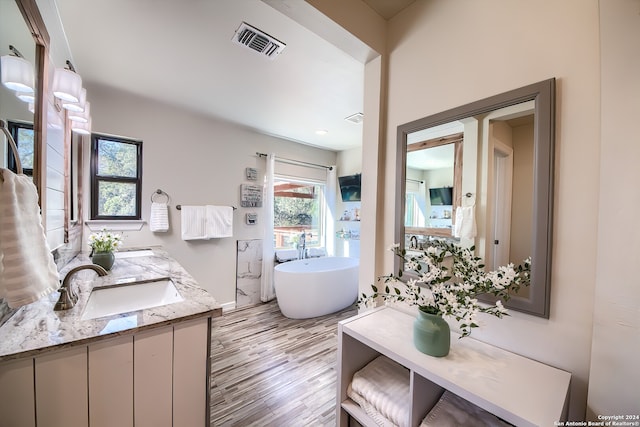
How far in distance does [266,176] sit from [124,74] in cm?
176

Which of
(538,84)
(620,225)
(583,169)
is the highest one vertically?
(538,84)

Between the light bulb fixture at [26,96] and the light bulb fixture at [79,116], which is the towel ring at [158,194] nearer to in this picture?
the light bulb fixture at [79,116]

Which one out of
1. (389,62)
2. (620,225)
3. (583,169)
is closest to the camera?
(620,225)

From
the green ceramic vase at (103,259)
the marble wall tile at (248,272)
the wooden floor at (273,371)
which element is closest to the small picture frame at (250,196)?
the marble wall tile at (248,272)

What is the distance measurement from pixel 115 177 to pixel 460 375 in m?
3.19

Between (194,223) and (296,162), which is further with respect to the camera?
(296,162)

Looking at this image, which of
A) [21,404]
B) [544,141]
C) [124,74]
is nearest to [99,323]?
[21,404]

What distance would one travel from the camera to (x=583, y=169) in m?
0.77

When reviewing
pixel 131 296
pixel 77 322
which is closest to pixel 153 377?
pixel 77 322

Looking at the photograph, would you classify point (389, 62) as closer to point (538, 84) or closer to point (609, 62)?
point (538, 84)

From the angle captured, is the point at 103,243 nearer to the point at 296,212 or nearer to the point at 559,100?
the point at 296,212

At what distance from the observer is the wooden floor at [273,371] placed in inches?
59.2

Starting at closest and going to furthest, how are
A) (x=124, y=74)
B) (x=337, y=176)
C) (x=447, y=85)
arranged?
(x=447, y=85), (x=124, y=74), (x=337, y=176)

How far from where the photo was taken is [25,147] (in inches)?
36.8
